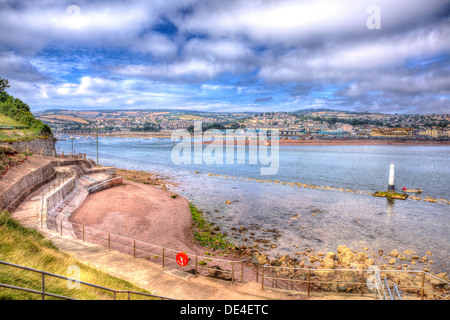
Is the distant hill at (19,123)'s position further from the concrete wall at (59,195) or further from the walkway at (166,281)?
the walkway at (166,281)

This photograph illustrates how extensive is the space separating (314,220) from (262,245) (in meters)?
7.02

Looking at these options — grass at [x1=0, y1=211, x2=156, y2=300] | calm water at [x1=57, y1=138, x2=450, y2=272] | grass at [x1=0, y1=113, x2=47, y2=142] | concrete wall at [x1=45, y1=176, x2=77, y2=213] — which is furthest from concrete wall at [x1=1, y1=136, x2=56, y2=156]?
grass at [x1=0, y1=211, x2=156, y2=300]

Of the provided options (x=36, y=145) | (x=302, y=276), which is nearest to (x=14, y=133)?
(x=36, y=145)

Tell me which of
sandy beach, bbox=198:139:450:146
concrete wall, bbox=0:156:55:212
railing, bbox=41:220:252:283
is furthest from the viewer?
sandy beach, bbox=198:139:450:146

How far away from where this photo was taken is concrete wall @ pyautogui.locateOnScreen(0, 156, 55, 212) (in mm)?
13477

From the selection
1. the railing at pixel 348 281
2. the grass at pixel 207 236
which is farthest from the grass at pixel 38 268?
the grass at pixel 207 236

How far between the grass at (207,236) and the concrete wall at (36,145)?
18.1 meters

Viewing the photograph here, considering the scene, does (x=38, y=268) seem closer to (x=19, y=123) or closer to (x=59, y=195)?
(x=59, y=195)

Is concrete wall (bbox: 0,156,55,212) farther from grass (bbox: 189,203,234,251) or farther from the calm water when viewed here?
the calm water

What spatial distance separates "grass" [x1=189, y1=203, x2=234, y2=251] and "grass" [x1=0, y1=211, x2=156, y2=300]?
865 centimetres

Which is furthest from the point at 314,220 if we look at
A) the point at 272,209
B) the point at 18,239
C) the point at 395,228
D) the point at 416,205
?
the point at 18,239

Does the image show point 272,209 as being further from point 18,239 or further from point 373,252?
point 18,239
